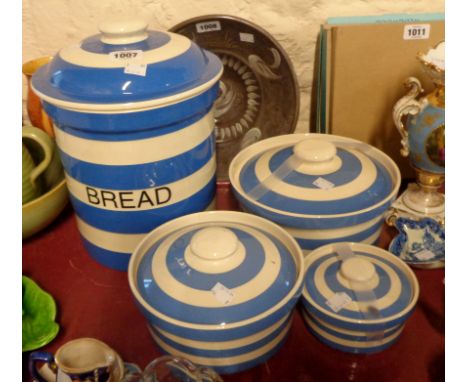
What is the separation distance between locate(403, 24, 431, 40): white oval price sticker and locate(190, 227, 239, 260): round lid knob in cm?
53

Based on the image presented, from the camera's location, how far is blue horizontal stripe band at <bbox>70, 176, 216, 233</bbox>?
0.78 metres

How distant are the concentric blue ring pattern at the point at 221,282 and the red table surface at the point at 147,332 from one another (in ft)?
0.38

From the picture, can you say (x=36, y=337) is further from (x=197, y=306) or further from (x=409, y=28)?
(x=409, y=28)

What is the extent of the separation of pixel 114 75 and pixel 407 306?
52 centimetres

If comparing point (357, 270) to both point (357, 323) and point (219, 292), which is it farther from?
point (219, 292)

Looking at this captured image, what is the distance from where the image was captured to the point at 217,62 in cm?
80

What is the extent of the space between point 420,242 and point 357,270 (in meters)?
0.21

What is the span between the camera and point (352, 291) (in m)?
0.69

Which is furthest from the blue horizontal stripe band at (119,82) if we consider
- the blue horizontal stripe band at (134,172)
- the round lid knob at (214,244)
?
the round lid knob at (214,244)

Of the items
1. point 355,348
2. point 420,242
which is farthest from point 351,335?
point 420,242

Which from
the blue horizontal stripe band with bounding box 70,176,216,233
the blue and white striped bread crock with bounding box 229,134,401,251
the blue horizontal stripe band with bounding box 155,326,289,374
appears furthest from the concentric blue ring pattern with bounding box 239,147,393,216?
the blue horizontal stripe band with bounding box 155,326,289,374

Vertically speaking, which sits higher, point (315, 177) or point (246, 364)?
point (315, 177)

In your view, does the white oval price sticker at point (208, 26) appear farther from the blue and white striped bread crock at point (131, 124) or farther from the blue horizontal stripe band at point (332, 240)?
the blue horizontal stripe band at point (332, 240)

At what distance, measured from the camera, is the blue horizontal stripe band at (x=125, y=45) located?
2.40 ft
